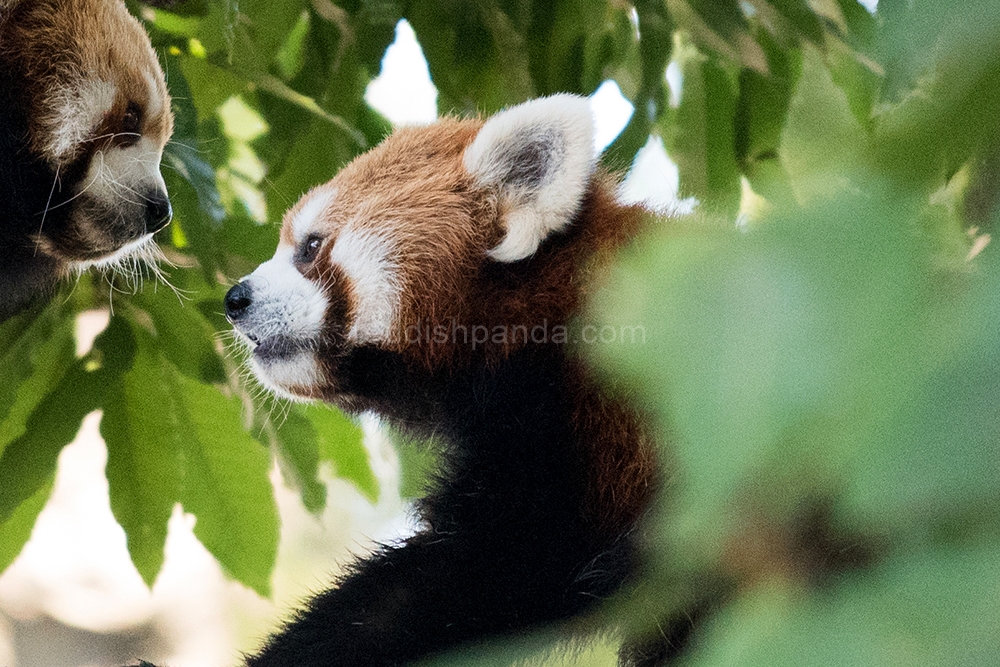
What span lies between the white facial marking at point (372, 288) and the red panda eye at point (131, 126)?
405 mm

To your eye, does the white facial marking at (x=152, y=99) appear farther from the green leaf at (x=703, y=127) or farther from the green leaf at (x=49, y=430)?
the green leaf at (x=703, y=127)

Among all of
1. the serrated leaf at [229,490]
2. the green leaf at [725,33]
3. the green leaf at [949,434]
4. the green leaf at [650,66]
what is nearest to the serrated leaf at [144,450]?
the serrated leaf at [229,490]

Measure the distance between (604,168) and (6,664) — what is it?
2.80ft

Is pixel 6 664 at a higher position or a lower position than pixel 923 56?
lower

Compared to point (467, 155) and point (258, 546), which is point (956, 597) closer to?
point (467, 155)

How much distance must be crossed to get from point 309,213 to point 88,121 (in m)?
0.38

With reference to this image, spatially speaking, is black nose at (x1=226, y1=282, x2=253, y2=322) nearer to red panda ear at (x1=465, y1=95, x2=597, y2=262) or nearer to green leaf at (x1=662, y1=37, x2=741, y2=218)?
red panda ear at (x1=465, y1=95, x2=597, y2=262)

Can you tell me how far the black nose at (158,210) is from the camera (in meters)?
0.91

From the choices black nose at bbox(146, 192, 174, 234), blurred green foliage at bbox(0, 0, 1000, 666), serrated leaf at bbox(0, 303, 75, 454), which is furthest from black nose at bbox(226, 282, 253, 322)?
serrated leaf at bbox(0, 303, 75, 454)

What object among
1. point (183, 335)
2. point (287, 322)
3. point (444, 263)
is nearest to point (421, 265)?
point (444, 263)

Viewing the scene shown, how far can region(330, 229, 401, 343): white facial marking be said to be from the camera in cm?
67

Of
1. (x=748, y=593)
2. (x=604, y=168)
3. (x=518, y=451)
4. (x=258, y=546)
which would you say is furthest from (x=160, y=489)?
(x=748, y=593)

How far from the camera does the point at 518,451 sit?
65 centimetres

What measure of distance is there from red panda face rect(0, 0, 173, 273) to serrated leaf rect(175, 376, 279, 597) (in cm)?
22
